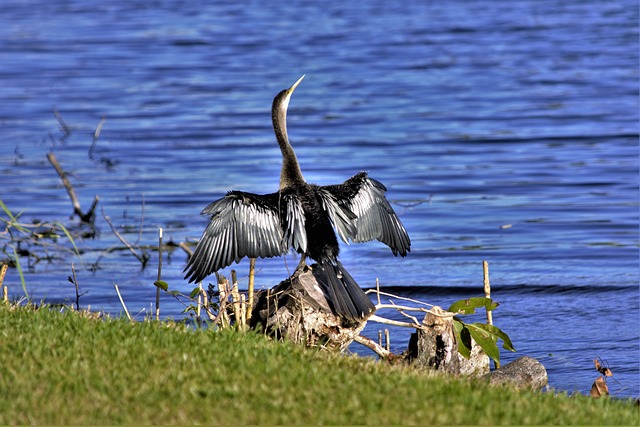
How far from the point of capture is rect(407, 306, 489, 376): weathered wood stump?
7875 millimetres

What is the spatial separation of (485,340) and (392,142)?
1076cm

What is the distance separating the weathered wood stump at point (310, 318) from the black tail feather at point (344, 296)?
8 cm

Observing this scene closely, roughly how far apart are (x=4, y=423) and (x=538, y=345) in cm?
560

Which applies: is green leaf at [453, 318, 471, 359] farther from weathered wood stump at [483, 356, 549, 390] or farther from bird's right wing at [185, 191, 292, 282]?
bird's right wing at [185, 191, 292, 282]

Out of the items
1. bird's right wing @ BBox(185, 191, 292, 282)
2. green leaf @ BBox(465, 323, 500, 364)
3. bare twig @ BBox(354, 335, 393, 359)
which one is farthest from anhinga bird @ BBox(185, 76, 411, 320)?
green leaf @ BBox(465, 323, 500, 364)

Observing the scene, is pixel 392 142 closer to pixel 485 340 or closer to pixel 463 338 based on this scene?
pixel 463 338

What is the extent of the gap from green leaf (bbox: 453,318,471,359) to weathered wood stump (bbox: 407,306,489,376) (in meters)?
0.08

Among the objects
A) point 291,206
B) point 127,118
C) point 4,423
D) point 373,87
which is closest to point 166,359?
point 4,423

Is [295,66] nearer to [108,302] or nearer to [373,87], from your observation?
[373,87]

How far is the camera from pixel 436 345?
799 centimetres

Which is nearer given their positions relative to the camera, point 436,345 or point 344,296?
point 344,296

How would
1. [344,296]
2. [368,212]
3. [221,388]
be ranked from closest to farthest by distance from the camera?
[221,388] → [344,296] → [368,212]

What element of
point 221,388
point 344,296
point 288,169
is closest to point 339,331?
point 344,296

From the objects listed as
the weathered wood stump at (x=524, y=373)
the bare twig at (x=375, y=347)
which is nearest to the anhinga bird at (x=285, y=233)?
the bare twig at (x=375, y=347)
